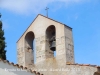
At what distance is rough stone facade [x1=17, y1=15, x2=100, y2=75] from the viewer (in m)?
9.88

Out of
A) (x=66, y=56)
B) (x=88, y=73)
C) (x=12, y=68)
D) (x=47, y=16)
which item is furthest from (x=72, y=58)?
(x=12, y=68)

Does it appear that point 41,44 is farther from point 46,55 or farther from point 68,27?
point 68,27

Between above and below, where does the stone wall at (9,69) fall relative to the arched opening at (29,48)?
below

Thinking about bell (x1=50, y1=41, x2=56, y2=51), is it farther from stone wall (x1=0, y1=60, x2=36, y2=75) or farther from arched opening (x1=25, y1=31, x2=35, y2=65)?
stone wall (x1=0, y1=60, x2=36, y2=75)

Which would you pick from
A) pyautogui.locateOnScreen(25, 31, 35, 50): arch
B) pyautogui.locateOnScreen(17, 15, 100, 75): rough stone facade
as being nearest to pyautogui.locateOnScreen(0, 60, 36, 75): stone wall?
pyautogui.locateOnScreen(17, 15, 100, 75): rough stone facade

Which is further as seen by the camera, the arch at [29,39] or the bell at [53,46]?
the arch at [29,39]

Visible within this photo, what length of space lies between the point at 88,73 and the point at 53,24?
2.20m

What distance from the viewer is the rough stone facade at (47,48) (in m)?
9.88

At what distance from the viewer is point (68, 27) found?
10.3 metres

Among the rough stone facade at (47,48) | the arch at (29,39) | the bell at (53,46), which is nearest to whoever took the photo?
the rough stone facade at (47,48)

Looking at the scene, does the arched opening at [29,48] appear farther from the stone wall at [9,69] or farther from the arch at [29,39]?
the stone wall at [9,69]

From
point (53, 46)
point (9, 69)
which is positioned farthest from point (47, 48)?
point (9, 69)

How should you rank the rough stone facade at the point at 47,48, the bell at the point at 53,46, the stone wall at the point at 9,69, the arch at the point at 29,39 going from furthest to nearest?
the arch at the point at 29,39
the bell at the point at 53,46
the rough stone facade at the point at 47,48
the stone wall at the point at 9,69

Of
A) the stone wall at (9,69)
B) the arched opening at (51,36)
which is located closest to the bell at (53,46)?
the arched opening at (51,36)
